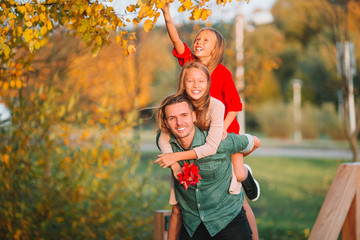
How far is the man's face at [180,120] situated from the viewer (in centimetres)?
262

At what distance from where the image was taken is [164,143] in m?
2.76

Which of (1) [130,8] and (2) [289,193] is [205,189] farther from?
(2) [289,193]

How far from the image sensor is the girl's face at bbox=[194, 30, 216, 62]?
3.06 m

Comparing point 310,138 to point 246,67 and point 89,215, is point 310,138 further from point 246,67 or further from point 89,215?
point 89,215

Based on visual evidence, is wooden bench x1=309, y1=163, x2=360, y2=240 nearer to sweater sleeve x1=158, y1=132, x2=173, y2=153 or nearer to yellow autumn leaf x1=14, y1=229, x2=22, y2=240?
sweater sleeve x1=158, y1=132, x2=173, y2=153

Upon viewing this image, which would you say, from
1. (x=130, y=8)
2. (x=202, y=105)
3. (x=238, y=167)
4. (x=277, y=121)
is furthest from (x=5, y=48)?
(x=277, y=121)

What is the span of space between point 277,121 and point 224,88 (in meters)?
24.1

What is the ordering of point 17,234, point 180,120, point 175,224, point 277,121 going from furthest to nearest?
point 277,121, point 17,234, point 175,224, point 180,120

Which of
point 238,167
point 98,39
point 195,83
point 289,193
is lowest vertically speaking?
point 289,193

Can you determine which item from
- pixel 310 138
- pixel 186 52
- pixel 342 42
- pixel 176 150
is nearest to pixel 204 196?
pixel 176 150

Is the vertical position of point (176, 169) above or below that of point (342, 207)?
above

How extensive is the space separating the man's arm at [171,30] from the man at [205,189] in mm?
459

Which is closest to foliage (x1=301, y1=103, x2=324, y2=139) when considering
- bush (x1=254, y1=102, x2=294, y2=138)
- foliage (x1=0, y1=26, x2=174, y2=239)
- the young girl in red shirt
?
bush (x1=254, y1=102, x2=294, y2=138)

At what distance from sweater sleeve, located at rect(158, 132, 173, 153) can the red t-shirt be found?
556 mm
